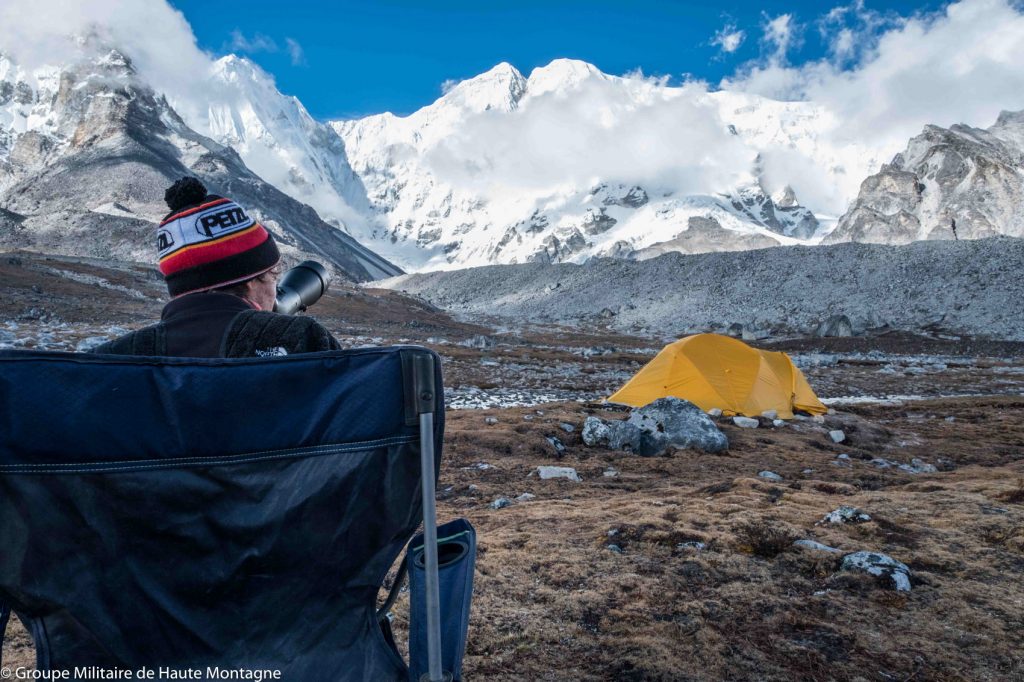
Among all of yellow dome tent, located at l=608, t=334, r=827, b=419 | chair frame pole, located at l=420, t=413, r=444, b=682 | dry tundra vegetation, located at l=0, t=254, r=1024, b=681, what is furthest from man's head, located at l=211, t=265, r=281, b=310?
yellow dome tent, located at l=608, t=334, r=827, b=419

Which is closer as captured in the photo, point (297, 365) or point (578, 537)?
point (297, 365)

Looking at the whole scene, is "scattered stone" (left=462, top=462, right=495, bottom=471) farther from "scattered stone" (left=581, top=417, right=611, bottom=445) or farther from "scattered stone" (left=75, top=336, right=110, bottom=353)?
"scattered stone" (left=75, top=336, right=110, bottom=353)

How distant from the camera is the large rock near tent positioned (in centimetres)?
1064

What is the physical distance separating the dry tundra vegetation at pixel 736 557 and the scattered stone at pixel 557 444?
0.09 metres

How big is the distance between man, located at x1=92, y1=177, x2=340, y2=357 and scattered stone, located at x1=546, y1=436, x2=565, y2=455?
787cm

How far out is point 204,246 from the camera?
2.77m

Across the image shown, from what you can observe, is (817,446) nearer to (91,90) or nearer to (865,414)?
(865,414)

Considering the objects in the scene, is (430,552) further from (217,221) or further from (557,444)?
(557,444)

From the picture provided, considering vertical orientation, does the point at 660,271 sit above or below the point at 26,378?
above

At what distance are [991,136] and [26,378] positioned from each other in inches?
9440

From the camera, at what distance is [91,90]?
152 meters

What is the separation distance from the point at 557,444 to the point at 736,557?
5.93 m

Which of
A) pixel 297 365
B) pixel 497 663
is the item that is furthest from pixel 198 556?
pixel 497 663

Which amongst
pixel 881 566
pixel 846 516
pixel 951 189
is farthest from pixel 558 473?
pixel 951 189
